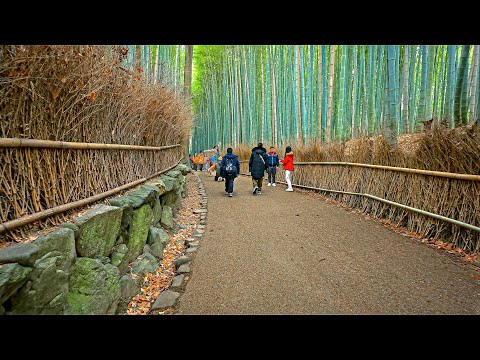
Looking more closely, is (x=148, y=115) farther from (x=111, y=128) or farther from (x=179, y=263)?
(x=179, y=263)

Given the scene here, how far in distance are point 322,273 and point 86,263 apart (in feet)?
7.72

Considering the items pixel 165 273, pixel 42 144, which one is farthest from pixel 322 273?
pixel 42 144

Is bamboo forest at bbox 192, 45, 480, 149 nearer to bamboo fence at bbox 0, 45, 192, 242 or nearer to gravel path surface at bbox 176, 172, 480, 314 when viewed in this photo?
gravel path surface at bbox 176, 172, 480, 314

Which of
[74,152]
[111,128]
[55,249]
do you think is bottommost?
[55,249]

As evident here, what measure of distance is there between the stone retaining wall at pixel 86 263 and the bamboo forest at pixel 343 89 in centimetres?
448

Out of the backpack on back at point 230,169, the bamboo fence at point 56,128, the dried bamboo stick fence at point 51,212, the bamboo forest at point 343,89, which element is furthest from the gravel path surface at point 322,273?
the backpack on back at point 230,169

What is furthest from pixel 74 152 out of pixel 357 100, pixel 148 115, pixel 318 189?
pixel 357 100

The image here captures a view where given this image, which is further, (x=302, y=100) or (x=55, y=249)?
(x=302, y=100)

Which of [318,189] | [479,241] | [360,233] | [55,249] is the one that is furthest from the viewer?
[318,189]

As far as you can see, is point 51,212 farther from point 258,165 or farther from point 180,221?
point 258,165

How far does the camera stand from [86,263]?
2.07 metres

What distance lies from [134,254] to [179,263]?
575 millimetres

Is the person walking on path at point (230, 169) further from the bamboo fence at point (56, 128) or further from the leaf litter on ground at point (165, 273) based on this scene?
the bamboo fence at point (56, 128)

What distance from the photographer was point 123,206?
9.34ft
